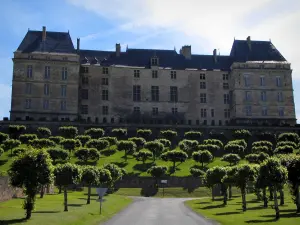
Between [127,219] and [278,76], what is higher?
[278,76]

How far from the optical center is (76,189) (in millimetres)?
57906

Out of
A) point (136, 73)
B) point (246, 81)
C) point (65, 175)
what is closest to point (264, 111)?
point (246, 81)

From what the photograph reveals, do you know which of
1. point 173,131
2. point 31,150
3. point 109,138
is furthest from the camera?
point 173,131

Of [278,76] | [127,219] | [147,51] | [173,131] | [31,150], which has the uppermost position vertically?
[147,51]

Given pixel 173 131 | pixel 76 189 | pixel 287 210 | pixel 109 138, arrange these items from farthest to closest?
1. pixel 173 131
2. pixel 109 138
3. pixel 76 189
4. pixel 287 210

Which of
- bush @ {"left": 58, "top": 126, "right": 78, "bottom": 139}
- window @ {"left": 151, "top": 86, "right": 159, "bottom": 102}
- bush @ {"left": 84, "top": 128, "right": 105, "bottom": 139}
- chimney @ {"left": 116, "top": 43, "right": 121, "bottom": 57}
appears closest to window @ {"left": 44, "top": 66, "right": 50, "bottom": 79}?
bush @ {"left": 58, "top": 126, "right": 78, "bottom": 139}

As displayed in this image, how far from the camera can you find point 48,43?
9544cm

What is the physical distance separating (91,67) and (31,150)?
234 feet

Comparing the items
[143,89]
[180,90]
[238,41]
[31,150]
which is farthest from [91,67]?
[31,150]

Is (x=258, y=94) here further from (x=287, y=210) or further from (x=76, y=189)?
(x=287, y=210)

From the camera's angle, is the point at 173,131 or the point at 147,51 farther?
the point at 147,51

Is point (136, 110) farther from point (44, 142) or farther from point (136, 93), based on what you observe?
point (44, 142)

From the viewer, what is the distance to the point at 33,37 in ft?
314

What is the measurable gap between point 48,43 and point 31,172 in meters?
72.3
